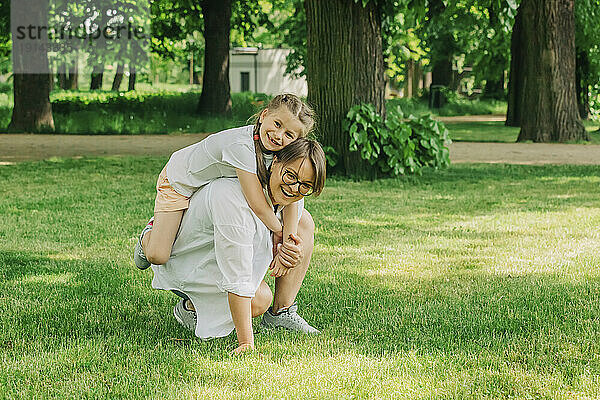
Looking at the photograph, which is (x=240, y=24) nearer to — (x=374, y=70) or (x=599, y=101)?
(x=599, y=101)

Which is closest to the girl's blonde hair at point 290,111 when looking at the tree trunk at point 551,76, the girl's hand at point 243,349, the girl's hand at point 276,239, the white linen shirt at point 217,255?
the white linen shirt at point 217,255

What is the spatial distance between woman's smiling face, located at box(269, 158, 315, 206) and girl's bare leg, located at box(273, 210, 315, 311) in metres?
0.28

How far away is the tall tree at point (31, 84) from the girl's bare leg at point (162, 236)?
49.3 feet

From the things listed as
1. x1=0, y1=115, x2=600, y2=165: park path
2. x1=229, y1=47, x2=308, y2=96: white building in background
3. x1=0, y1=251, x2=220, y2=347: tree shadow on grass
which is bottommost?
x1=0, y1=251, x2=220, y2=347: tree shadow on grass

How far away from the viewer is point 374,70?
9.48 metres

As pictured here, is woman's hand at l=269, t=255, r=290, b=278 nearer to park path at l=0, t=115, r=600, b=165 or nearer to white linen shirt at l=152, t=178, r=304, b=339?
white linen shirt at l=152, t=178, r=304, b=339

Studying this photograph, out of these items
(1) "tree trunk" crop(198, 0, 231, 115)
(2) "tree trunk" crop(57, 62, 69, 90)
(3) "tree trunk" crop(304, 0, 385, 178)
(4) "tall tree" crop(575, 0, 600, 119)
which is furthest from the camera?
(2) "tree trunk" crop(57, 62, 69, 90)

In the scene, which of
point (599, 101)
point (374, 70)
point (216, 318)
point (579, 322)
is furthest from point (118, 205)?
point (599, 101)

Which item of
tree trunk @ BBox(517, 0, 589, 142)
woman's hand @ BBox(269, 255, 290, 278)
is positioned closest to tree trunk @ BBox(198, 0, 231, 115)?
tree trunk @ BBox(517, 0, 589, 142)

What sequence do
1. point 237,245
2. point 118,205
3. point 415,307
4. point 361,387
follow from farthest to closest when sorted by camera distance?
1. point 118,205
2. point 415,307
3. point 237,245
4. point 361,387

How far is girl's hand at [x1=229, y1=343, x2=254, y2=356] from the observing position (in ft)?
10.5

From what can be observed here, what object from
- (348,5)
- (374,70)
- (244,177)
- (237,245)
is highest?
(348,5)

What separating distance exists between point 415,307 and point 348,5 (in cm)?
592

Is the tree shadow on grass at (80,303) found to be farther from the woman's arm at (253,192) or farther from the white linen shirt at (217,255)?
the woman's arm at (253,192)
